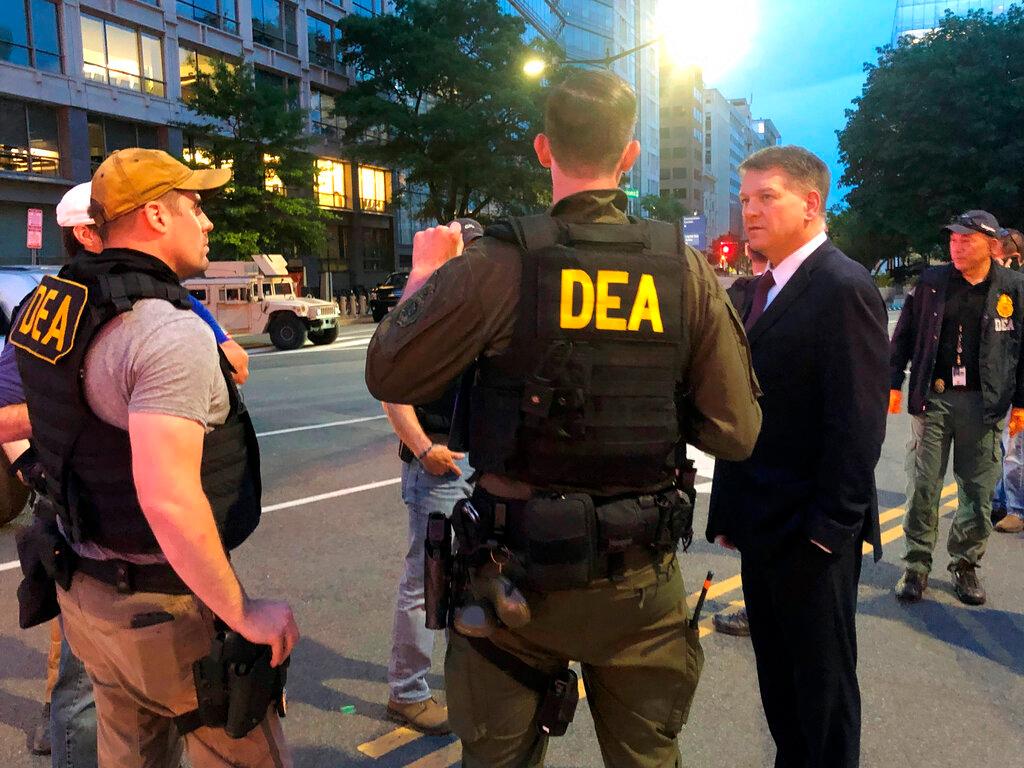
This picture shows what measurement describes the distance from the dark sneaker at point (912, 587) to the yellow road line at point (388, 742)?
2.89 metres

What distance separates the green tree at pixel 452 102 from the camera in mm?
33406

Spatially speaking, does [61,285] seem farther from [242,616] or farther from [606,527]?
[606,527]

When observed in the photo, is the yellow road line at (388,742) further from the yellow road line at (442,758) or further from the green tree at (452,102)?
the green tree at (452,102)

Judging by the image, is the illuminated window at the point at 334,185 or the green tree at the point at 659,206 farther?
the green tree at the point at 659,206

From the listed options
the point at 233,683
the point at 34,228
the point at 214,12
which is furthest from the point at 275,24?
the point at 233,683

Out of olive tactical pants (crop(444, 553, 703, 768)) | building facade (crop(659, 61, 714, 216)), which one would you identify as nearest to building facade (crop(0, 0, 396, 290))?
olive tactical pants (crop(444, 553, 703, 768))

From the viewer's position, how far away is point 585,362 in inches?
71.3

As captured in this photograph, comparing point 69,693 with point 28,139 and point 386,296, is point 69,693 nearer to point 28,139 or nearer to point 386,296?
point 386,296

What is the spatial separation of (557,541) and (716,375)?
0.58 m

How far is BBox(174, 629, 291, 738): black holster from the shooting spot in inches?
70.7

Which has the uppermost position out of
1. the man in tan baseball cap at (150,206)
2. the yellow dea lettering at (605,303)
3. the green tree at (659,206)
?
the green tree at (659,206)

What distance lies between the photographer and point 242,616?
179 centimetres

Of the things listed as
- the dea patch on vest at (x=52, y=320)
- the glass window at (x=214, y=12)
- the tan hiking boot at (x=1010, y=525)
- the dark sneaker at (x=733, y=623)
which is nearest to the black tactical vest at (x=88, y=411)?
the dea patch on vest at (x=52, y=320)

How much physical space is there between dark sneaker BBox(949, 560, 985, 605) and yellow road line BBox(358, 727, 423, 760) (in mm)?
3185
